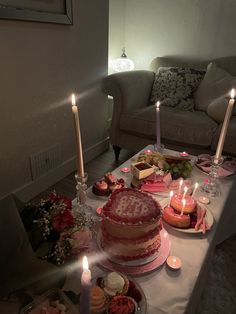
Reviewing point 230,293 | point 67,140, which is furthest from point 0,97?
point 230,293

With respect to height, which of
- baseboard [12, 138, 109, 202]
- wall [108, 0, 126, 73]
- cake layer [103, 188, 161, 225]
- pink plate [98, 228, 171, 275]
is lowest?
baseboard [12, 138, 109, 202]

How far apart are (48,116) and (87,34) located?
31.7 inches

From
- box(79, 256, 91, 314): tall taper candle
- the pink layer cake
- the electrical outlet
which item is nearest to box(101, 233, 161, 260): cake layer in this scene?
the pink layer cake

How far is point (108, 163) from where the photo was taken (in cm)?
256

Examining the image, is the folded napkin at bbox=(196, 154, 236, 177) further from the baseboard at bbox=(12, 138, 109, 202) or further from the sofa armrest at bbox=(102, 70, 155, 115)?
the baseboard at bbox=(12, 138, 109, 202)

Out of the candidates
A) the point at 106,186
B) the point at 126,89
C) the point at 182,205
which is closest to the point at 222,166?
the point at 182,205

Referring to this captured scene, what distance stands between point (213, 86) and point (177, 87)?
0.33 m

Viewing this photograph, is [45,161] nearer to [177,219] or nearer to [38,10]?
[38,10]

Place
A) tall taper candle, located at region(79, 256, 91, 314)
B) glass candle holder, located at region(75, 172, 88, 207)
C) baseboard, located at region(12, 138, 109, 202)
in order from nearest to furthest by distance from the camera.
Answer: tall taper candle, located at region(79, 256, 91, 314) < glass candle holder, located at region(75, 172, 88, 207) < baseboard, located at region(12, 138, 109, 202)

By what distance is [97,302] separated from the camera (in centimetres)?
65

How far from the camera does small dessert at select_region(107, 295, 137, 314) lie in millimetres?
632

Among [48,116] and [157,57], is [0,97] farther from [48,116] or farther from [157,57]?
[157,57]

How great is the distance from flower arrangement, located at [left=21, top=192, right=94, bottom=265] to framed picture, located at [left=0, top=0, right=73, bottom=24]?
122 centimetres

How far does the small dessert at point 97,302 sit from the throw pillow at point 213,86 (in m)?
2.09
